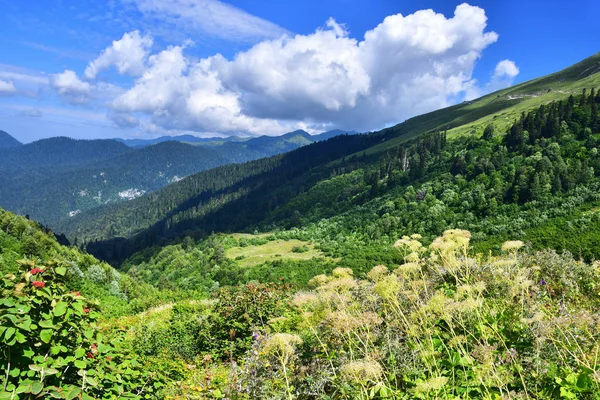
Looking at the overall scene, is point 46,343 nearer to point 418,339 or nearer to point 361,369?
point 361,369

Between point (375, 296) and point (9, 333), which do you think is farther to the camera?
point (375, 296)

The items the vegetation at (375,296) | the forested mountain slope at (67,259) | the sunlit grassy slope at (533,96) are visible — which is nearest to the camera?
the vegetation at (375,296)

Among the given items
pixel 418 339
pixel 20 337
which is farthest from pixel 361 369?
pixel 20 337

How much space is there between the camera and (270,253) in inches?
4318

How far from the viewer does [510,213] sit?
8600cm

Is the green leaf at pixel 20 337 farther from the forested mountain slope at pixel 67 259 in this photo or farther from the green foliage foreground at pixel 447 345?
the forested mountain slope at pixel 67 259

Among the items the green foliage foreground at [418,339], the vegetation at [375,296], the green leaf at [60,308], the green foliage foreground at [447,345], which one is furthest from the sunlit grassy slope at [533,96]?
the green leaf at [60,308]

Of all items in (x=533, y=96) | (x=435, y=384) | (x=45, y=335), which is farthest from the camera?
(x=533, y=96)

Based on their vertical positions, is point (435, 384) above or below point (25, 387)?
below

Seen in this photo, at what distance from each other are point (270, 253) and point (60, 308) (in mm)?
107638

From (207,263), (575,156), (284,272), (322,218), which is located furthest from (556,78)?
(207,263)

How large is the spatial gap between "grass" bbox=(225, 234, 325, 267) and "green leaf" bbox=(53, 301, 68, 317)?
315 feet

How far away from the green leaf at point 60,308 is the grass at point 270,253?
9603 cm

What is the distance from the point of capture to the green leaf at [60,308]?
352 cm
